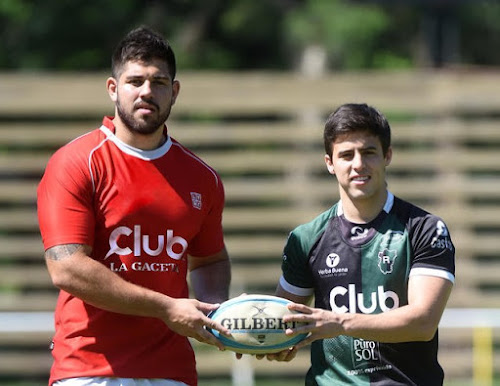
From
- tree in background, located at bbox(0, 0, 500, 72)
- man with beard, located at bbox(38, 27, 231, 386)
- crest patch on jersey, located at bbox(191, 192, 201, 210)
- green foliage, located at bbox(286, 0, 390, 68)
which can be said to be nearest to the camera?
man with beard, located at bbox(38, 27, 231, 386)

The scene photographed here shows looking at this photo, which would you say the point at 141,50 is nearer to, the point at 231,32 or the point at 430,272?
the point at 430,272

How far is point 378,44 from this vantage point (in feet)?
52.3

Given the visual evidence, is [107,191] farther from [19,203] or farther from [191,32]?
[191,32]

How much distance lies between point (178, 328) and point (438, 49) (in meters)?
9.27

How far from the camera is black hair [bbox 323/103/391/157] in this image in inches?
176

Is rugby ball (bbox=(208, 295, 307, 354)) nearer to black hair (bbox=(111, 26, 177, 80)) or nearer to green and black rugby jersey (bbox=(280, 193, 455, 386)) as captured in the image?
green and black rugby jersey (bbox=(280, 193, 455, 386))

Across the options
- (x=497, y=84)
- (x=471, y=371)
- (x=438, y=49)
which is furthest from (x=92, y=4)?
(x=471, y=371)

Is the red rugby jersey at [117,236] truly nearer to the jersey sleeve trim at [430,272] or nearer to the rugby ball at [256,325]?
the rugby ball at [256,325]

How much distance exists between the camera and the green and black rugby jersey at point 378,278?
440 centimetres

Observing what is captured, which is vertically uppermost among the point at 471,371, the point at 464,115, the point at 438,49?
the point at 438,49

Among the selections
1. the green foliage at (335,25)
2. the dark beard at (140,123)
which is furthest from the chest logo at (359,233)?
the green foliage at (335,25)

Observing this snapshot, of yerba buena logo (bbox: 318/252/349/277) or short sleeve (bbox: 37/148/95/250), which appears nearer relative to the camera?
short sleeve (bbox: 37/148/95/250)

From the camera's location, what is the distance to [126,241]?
14.7 ft

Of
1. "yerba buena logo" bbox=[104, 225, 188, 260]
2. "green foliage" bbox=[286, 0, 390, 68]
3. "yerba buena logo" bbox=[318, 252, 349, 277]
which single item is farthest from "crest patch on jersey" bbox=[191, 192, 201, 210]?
"green foliage" bbox=[286, 0, 390, 68]
